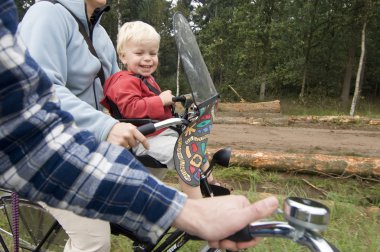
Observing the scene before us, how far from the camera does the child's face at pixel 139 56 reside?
232 cm

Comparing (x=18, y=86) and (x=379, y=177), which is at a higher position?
(x=18, y=86)

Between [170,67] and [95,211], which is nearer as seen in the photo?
[95,211]

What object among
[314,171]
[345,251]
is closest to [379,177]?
[314,171]

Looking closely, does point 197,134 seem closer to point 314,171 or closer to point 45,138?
point 45,138

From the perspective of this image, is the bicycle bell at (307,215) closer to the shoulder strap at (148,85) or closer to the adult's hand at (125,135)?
the adult's hand at (125,135)

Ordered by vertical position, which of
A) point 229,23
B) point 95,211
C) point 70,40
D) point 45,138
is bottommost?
point 95,211

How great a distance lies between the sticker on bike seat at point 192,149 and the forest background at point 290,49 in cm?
2192

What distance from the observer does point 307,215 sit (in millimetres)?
696

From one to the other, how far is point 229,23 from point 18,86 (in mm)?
27878

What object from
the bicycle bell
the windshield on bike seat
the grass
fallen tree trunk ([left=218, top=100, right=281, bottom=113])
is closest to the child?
the windshield on bike seat

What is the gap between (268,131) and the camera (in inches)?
368

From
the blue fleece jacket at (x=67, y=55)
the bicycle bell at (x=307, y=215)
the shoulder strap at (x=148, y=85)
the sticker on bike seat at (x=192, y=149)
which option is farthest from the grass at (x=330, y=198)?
the bicycle bell at (x=307, y=215)

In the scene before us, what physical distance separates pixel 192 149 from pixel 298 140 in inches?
262

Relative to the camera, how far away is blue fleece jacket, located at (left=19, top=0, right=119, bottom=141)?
170 centimetres
